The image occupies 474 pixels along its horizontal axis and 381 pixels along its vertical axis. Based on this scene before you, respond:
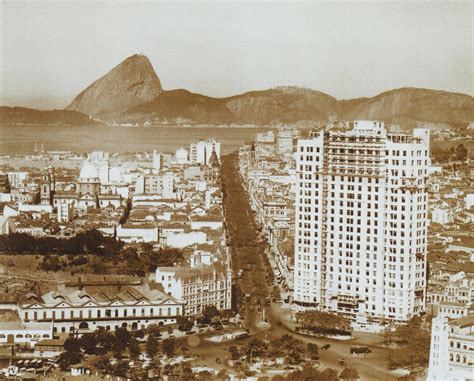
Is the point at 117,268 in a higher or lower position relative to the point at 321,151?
lower

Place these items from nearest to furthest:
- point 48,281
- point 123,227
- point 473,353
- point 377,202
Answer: point 473,353 → point 377,202 → point 48,281 → point 123,227

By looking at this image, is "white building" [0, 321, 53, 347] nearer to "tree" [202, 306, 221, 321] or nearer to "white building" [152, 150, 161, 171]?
"tree" [202, 306, 221, 321]

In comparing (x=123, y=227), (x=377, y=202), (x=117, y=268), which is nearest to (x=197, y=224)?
(x=123, y=227)

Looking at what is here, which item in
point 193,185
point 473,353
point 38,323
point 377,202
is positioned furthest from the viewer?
point 193,185

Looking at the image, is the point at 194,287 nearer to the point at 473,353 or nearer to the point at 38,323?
the point at 38,323

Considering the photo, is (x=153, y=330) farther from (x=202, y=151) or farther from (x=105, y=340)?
(x=202, y=151)

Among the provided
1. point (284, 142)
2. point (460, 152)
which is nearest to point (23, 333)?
point (460, 152)
